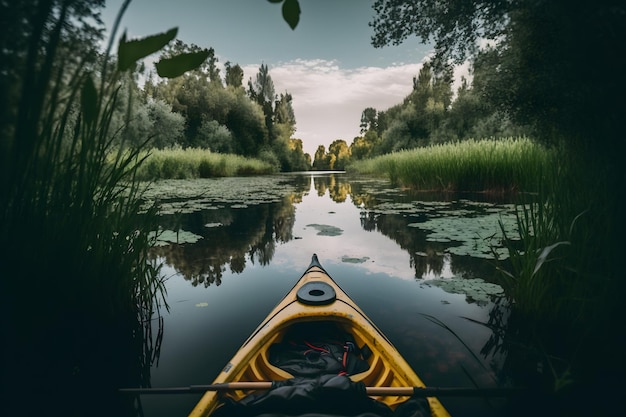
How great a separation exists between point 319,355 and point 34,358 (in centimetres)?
146

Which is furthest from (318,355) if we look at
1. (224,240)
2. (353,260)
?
(224,240)

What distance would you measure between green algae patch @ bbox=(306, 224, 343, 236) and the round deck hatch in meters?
2.90

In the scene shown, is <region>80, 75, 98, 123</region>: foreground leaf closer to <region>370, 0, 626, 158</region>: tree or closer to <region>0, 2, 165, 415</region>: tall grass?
<region>0, 2, 165, 415</region>: tall grass

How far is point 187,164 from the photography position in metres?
15.0

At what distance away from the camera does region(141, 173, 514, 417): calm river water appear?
1.89 m

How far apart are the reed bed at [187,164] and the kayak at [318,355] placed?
992cm

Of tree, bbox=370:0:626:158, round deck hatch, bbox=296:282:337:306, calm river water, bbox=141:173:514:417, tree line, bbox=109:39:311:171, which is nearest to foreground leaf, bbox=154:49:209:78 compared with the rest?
calm river water, bbox=141:173:514:417

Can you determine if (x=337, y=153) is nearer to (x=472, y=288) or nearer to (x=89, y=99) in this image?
(x=472, y=288)

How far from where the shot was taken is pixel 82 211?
1503mm

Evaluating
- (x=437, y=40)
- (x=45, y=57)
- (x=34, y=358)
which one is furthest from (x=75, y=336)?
(x=437, y=40)

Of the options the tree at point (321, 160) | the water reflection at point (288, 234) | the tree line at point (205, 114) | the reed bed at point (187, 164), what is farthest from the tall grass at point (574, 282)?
the tree at point (321, 160)

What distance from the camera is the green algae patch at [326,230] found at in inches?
214

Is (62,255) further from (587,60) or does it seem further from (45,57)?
(587,60)

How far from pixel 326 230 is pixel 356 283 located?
8.03ft
